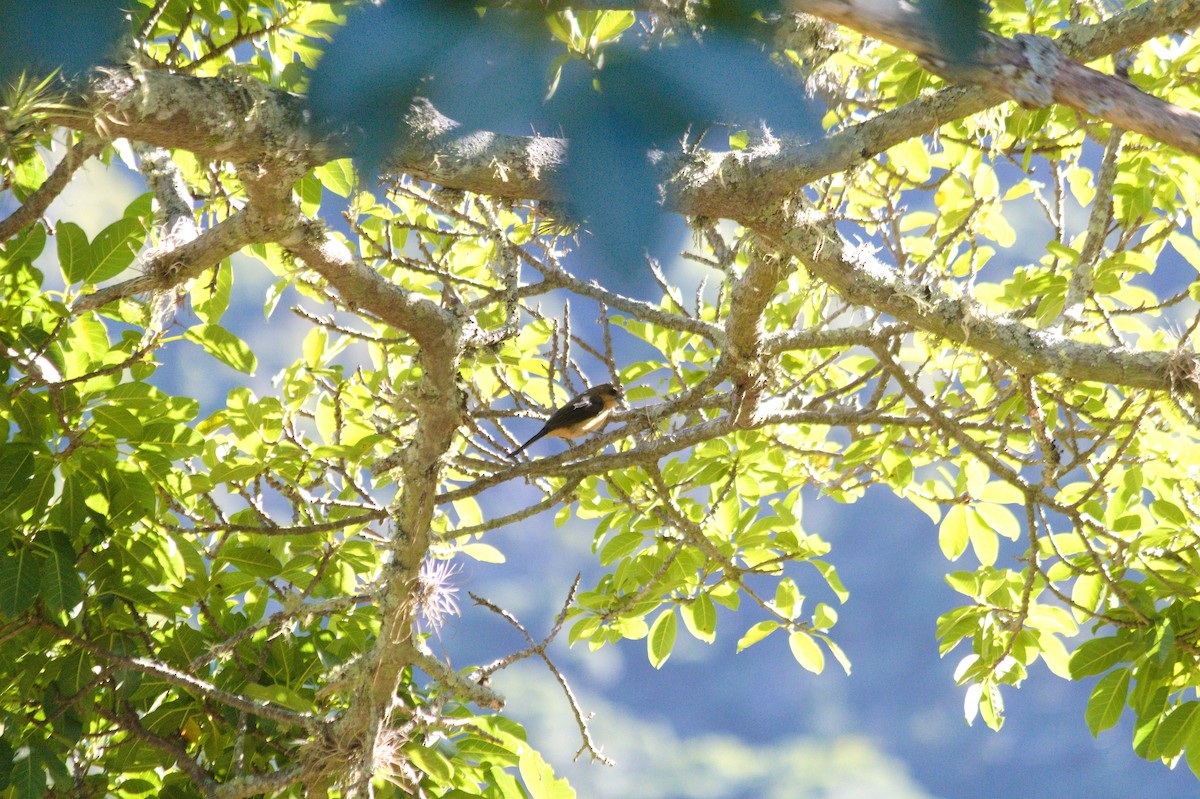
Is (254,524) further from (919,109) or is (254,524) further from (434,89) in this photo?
(434,89)

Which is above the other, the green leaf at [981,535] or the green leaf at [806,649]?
the green leaf at [981,535]

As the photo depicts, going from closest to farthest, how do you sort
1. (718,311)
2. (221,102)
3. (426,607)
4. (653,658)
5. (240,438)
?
(221,102) → (426,607) → (240,438) → (653,658) → (718,311)

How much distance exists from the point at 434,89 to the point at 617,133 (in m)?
0.08

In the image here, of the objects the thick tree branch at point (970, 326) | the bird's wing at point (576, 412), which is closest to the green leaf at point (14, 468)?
the bird's wing at point (576, 412)

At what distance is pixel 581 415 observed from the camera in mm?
3004

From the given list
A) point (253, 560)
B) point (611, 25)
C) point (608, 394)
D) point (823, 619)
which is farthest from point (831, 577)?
point (611, 25)

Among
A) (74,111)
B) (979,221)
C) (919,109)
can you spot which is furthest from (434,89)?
(979,221)

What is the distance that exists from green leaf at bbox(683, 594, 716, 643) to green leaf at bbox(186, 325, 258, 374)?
→ 4.51ft

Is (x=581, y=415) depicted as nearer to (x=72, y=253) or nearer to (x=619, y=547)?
(x=619, y=547)

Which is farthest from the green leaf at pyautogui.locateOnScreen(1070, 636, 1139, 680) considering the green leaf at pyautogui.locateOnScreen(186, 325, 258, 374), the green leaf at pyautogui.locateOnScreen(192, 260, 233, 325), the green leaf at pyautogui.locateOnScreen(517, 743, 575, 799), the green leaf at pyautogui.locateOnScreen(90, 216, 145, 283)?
the green leaf at pyautogui.locateOnScreen(90, 216, 145, 283)

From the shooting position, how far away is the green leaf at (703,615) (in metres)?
2.83

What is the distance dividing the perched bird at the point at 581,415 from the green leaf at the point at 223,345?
32.8 inches

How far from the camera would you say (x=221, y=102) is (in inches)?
35.9

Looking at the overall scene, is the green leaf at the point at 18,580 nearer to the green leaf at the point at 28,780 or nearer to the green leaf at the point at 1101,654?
the green leaf at the point at 28,780
